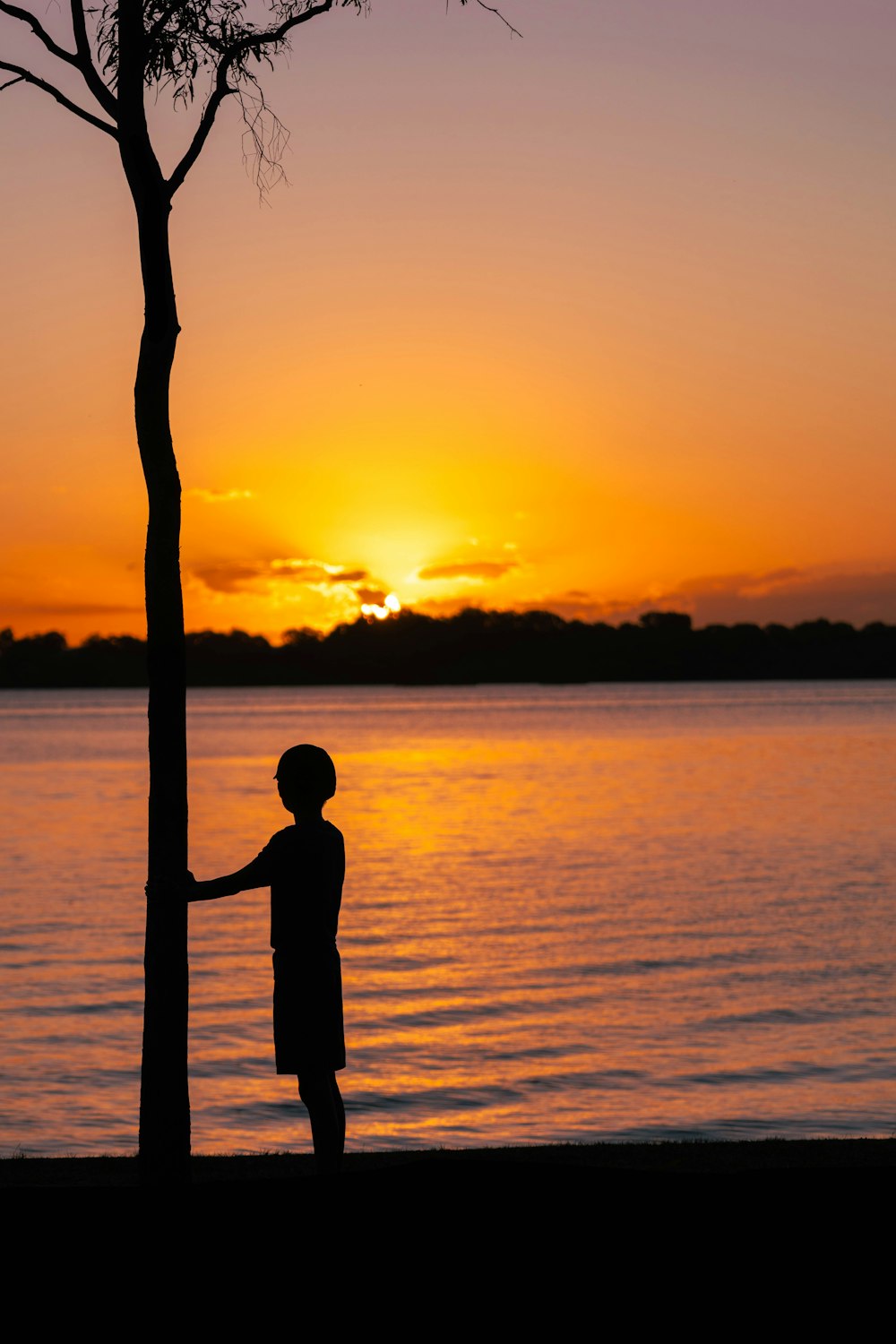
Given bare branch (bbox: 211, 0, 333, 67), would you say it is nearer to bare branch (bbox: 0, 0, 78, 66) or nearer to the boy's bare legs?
bare branch (bbox: 0, 0, 78, 66)

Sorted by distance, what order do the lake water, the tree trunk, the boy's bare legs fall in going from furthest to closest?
the lake water, the tree trunk, the boy's bare legs

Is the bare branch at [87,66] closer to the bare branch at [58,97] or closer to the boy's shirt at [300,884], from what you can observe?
the bare branch at [58,97]

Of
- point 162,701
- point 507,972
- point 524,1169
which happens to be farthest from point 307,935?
point 507,972

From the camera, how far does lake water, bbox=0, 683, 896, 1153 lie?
15875 mm

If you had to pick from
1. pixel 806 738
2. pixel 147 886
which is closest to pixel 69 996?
pixel 147 886

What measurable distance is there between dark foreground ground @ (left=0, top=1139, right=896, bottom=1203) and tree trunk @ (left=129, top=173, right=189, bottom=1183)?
41 centimetres

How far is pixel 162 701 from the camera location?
24.9 feet

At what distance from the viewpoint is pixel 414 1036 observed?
63.6 ft

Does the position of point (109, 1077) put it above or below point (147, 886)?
below

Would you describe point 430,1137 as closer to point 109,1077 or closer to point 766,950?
point 109,1077

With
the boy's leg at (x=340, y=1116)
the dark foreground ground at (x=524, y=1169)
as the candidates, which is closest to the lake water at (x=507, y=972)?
the dark foreground ground at (x=524, y=1169)

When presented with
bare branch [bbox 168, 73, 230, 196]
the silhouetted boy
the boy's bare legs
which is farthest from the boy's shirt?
bare branch [bbox 168, 73, 230, 196]

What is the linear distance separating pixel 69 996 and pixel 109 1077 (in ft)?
18.0

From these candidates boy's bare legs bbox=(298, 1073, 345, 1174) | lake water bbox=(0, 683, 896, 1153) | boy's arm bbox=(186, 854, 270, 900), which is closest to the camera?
boy's arm bbox=(186, 854, 270, 900)
